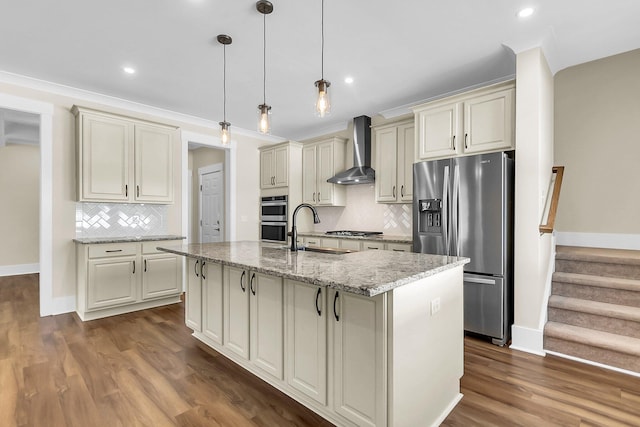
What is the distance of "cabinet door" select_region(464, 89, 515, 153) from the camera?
9.81ft

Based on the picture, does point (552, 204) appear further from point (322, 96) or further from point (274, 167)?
point (274, 167)

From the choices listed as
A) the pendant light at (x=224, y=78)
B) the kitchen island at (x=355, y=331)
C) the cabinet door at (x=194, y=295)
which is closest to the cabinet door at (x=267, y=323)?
the kitchen island at (x=355, y=331)

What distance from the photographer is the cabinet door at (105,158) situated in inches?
145

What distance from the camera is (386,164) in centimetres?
440

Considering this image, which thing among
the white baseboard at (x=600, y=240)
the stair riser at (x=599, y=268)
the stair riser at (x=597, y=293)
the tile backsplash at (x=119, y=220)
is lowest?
the stair riser at (x=597, y=293)

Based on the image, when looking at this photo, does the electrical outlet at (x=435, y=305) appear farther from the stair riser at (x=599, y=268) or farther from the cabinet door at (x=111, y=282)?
the cabinet door at (x=111, y=282)

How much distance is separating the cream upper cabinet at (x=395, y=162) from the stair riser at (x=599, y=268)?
70.2 inches

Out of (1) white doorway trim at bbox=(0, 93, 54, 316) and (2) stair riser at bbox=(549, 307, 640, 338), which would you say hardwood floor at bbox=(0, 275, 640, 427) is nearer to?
(2) stair riser at bbox=(549, 307, 640, 338)

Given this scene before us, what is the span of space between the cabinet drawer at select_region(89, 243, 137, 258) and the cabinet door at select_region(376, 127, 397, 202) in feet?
10.7

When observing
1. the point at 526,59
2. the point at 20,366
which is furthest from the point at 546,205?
the point at 20,366

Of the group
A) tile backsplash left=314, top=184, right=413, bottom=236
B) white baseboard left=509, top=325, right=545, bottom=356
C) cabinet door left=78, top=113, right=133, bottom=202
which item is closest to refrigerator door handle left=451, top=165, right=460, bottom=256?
white baseboard left=509, top=325, right=545, bottom=356

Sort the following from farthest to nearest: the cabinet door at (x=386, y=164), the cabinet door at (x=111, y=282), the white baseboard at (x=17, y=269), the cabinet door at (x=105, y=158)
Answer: the white baseboard at (x=17, y=269)
the cabinet door at (x=386, y=164)
the cabinet door at (x=105, y=158)
the cabinet door at (x=111, y=282)

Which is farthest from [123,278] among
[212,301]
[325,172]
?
[325,172]

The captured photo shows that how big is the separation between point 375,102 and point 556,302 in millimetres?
3058
